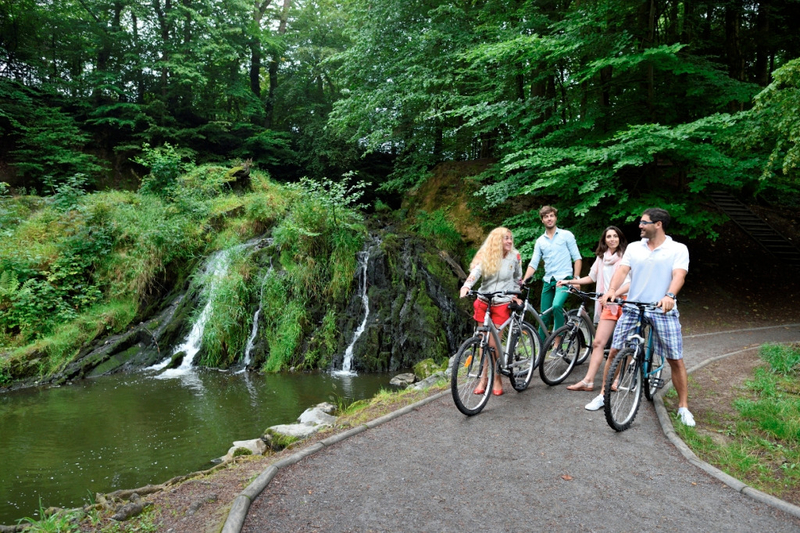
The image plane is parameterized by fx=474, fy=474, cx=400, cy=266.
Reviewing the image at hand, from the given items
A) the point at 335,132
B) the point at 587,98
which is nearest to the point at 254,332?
the point at 587,98

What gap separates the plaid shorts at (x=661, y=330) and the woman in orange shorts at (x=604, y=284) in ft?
1.44

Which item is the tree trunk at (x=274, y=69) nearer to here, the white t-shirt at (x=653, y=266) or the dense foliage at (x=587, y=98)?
the dense foliage at (x=587, y=98)

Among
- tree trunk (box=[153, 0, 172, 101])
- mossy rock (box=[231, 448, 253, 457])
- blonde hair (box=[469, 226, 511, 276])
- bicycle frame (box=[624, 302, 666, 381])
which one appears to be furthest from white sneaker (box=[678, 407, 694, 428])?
tree trunk (box=[153, 0, 172, 101])

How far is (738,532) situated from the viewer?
9.87 feet

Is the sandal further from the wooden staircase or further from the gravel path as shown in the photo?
the wooden staircase

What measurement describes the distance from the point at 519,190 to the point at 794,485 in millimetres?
8462

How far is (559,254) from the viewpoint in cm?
639

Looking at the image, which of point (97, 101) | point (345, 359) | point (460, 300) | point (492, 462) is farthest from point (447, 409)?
point (97, 101)

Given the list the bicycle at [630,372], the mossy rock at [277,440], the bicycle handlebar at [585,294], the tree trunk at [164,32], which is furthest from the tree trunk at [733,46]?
the tree trunk at [164,32]

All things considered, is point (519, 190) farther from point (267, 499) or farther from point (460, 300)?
point (267, 499)

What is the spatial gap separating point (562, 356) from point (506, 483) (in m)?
3.04

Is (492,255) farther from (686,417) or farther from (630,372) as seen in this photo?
(686,417)

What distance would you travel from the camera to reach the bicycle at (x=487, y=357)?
193 inches

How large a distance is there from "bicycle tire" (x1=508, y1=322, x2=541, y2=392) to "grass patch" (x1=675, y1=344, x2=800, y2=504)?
1.59 meters
